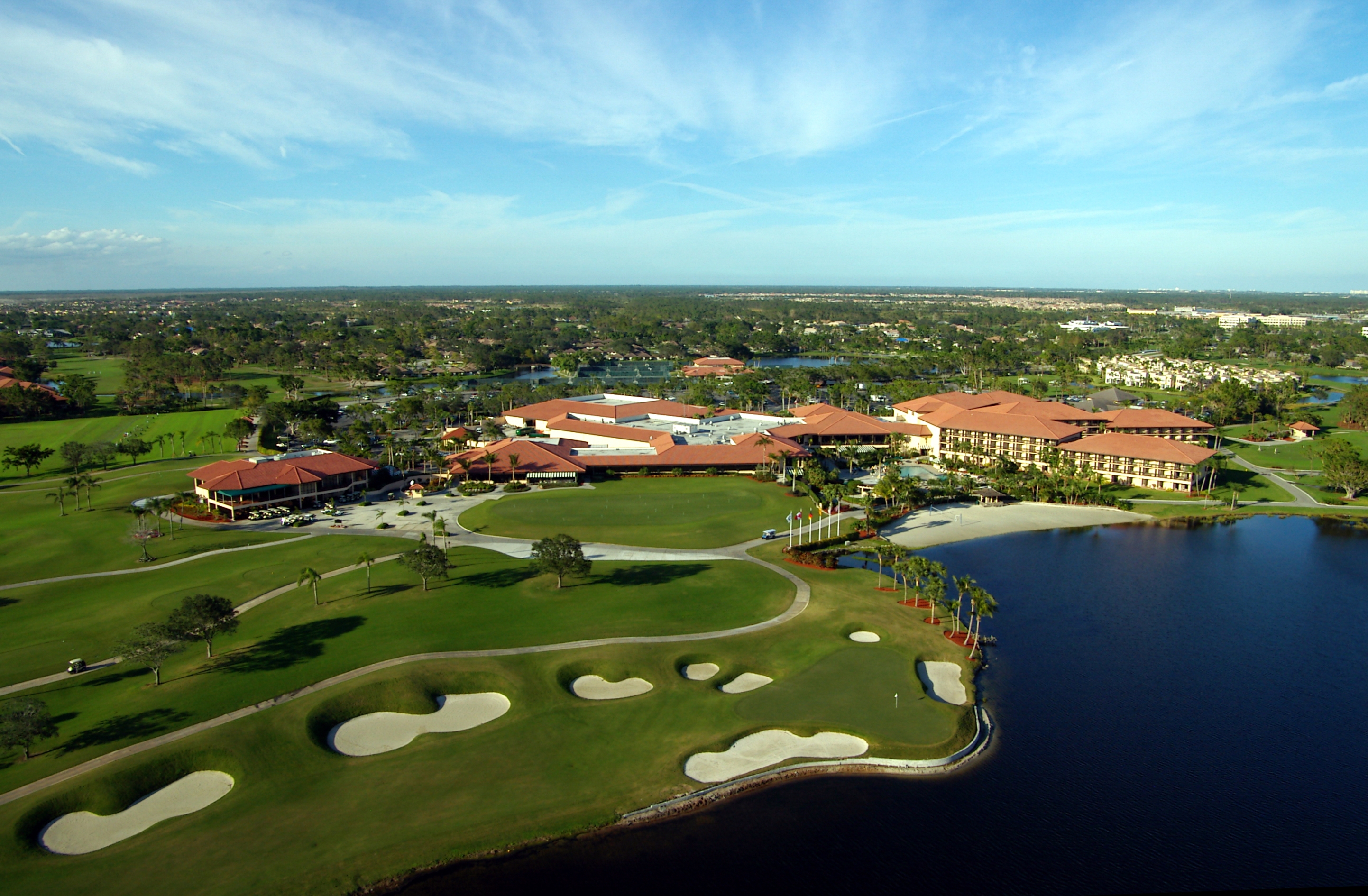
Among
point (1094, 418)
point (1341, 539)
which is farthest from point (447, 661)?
point (1094, 418)

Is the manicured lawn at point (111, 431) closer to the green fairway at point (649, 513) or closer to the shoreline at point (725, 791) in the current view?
the green fairway at point (649, 513)

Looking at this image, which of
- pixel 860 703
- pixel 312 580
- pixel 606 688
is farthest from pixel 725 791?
pixel 312 580

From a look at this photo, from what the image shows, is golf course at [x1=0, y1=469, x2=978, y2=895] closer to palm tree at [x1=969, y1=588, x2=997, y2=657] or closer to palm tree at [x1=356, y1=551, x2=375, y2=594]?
palm tree at [x1=356, y1=551, x2=375, y2=594]

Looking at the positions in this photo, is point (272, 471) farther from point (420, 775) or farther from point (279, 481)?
point (420, 775)

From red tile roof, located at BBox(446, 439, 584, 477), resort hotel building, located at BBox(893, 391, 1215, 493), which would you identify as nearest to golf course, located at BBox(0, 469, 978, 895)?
red tile roof, located at BBox(446, 439, 584, 477)

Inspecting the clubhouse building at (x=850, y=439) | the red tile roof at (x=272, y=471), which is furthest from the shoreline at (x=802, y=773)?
the red tile roof at (x=272, y=471)

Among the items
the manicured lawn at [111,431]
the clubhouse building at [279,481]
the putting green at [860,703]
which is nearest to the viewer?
the putting green at [860,703]
